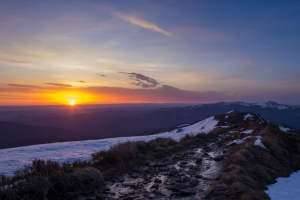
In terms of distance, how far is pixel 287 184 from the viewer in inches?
346

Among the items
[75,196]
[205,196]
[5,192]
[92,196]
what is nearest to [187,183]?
[205,196]

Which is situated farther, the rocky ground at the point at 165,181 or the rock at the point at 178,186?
the rock at the point at 178,186

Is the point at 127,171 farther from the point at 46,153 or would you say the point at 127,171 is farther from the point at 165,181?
the point at 46,153

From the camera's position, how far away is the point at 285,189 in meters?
8.09

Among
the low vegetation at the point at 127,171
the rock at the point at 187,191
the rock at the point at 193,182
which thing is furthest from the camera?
the rock at the point at 193,182

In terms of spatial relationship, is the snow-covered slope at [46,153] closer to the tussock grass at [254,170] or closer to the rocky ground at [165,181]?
the rocky ground at [165,181]

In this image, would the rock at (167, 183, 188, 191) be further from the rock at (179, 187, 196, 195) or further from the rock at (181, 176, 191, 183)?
the rock at (181, 176, 191, 183)

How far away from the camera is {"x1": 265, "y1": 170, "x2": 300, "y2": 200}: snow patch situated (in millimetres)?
7231

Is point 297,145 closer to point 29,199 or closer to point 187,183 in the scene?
point 187,183

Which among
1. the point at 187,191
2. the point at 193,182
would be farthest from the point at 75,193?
the point at 193,182

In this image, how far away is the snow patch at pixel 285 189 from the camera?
7231mm

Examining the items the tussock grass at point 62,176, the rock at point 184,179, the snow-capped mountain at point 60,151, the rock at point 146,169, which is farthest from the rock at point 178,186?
the snow-capped mountain at point 60,151

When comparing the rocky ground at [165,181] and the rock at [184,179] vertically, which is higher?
the rock at [184,179]

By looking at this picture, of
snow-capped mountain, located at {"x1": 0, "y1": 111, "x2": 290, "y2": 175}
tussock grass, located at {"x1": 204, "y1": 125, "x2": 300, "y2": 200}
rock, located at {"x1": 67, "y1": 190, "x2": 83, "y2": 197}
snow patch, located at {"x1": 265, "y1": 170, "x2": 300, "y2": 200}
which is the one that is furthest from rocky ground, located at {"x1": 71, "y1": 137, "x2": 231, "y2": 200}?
snow-capped mountain, located at {"x1": 0, "y1": 111, "x2": 290, "y2": 175}
